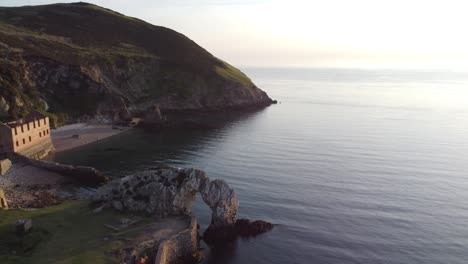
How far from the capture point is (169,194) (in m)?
54.2

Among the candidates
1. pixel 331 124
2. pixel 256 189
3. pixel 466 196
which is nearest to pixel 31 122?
pixel 256 189

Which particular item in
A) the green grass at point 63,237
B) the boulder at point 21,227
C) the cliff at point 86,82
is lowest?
the green grass at point 63,237

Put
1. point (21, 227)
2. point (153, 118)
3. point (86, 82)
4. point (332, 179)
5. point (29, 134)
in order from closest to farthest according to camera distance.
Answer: point (21, 227) < point (332, 179) < point (29, 134) < point (153, 118) < point (86, 82)

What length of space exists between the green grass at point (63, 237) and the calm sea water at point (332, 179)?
513 inches

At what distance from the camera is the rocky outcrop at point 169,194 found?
53906 millimetres

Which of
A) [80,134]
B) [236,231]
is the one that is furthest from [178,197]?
[80,134]

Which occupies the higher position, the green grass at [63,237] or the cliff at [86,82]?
the cliff at [86,82]

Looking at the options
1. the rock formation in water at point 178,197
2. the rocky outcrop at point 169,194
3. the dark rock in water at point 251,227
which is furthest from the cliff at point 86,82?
the dark rock in water at point 251,227

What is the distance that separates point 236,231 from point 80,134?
79477mm

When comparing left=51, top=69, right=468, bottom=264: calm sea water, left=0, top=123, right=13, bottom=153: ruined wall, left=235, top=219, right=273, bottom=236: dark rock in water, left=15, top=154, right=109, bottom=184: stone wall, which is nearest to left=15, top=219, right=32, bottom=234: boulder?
left=51, top=69, right=468, bottom=264: calm sea water

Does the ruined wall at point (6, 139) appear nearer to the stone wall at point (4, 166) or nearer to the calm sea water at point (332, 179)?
the stone wall at point (4, 166)

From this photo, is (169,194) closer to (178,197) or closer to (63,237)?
(178,197)

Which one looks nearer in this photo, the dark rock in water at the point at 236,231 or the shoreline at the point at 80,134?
the dark rock in water at the point at 236,231

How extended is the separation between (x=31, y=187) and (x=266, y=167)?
45.8 m
